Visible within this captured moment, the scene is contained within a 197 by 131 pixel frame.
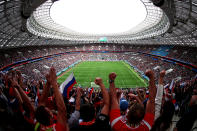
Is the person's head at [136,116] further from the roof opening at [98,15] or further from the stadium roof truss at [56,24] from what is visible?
the roof opening at [98,15]

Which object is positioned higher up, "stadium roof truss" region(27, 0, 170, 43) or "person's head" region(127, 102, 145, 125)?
"person's head" region(127, 102, 145, 125)

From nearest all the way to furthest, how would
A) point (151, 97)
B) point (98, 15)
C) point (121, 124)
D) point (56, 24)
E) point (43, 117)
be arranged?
point (121, 124) → point (43, 117) → point (151, 97) → point (56, 24) → point (98, 15)

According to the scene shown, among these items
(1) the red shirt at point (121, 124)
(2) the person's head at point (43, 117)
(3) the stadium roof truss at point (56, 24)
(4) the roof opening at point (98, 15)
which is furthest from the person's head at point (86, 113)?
(4) the roof opening at point (98, 15)

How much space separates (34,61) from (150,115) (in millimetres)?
43223

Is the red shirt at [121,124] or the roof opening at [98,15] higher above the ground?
the red shirt at [121,124]

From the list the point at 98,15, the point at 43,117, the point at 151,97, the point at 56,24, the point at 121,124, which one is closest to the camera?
the point at 121,124

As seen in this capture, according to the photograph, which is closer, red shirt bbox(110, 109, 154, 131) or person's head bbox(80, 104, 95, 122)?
red shirt bbox(110, 109, 154, 131)

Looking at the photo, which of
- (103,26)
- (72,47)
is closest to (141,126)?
(103,26)

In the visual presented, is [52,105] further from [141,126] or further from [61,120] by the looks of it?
[141,126]

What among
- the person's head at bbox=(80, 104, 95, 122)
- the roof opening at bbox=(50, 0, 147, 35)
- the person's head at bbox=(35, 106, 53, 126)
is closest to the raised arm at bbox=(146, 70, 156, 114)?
the person's head at bbox=(80, 104, 95, 122)

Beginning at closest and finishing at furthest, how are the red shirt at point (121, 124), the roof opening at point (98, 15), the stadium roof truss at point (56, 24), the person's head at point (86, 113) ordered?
the red shirt at point (121, 124) → the person's head at point (86, 113) → the stadium roof truss at point (56, 24) → the roof opening at point (98, 15)

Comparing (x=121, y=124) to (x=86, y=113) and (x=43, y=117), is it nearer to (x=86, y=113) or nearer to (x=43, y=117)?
(x=86, y=113)

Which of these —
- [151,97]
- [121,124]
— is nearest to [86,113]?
[121,124]

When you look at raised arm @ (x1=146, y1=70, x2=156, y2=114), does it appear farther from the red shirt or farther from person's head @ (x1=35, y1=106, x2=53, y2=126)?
person's head @ (x1=35, y1=106, x2=53, y2=126)
